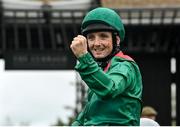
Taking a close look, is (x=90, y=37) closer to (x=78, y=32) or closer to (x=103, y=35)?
(x=103, y=35)

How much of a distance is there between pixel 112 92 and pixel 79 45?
1.06ft

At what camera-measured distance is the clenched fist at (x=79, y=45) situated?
13.3 ft

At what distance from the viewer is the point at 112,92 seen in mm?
4137

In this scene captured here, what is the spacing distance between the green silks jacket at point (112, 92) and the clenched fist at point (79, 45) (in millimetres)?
29

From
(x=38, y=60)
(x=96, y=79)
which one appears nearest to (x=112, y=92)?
(x=96, y=79)

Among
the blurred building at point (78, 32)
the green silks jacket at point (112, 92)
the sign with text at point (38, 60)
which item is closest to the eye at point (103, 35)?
the green silks jacket at point (112, 92)

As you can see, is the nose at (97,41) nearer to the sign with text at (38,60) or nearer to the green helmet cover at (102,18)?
the green helmet cover at (102,18)

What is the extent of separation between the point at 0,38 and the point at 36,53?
2495mm

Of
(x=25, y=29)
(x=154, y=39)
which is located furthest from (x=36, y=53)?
(x=154, y=39)

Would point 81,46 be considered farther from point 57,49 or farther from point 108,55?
point 57,49

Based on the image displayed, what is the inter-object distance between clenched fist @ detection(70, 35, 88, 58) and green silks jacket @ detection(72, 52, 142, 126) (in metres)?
Result: 0.03

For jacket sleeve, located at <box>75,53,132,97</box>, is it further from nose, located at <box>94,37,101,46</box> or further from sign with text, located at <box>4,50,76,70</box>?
sign with text, located at <box>4,50,76,70</box>

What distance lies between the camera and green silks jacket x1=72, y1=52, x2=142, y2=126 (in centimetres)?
412

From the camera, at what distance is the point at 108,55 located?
4.44m
